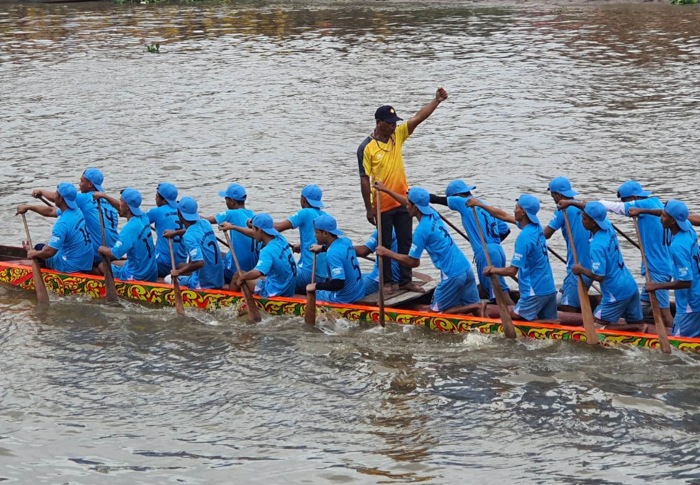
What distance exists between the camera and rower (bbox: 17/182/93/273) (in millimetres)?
17508

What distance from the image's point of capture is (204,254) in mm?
16578

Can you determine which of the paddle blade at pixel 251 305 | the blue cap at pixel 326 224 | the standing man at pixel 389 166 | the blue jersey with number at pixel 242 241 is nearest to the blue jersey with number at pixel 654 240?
the standing man at pixel 389 166

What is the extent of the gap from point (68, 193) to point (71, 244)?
0.85m

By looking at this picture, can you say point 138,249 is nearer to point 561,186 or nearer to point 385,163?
point 385,163

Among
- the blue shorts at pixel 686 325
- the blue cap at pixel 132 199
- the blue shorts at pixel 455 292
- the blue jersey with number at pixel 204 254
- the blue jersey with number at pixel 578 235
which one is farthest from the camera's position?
the blue cap at pixel 132 199

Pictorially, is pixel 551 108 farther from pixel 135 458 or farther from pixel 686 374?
pixel 135 458

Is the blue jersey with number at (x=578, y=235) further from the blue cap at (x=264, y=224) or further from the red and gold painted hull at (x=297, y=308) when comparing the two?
the blue cap at (x=264, y=224)

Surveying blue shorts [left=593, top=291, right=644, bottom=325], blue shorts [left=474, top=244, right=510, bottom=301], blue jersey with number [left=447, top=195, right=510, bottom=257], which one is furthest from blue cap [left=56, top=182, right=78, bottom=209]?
blue shorts [left=593, top=291, right=644, bottom=325]

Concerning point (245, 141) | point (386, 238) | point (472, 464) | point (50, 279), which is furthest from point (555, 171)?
point (472, 464)

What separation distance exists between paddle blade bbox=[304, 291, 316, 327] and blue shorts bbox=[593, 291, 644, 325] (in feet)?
11.9

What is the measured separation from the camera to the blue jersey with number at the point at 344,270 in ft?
51.0

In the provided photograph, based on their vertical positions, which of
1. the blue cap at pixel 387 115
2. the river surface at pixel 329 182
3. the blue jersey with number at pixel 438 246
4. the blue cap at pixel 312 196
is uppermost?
the blue cap at pixel 387 115

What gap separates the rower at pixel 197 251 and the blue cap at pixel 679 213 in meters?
6.25

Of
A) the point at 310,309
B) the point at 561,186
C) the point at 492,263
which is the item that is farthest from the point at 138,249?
the point at 561,186
